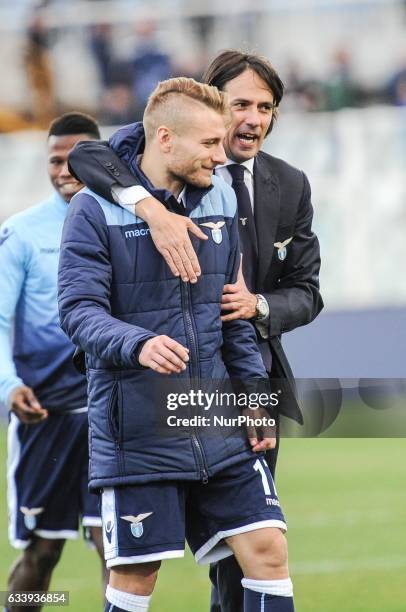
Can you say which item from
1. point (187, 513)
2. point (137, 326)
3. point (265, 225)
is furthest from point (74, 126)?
point (187, 513)

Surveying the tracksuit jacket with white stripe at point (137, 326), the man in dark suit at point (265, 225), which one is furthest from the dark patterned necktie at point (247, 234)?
the tracksuit jacket with white stripe at point (137, 326)

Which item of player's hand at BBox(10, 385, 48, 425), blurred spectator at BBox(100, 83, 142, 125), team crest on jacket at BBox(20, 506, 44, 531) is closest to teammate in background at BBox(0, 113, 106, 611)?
team crest on jacket at BBox(20, 506, 44, 531)

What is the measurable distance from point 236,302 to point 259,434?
15.8 inches

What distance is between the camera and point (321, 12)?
16.4 meters

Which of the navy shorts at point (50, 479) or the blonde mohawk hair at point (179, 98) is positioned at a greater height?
the blonde mohawk hair at point (179, 98)

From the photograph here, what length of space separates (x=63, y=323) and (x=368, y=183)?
12.3 m

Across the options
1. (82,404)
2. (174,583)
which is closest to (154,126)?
(82,404)

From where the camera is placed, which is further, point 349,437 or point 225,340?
point 349,437

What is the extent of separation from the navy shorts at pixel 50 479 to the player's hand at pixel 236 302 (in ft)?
4.97

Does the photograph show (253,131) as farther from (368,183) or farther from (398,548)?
(368,183)

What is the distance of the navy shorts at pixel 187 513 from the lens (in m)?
3.74

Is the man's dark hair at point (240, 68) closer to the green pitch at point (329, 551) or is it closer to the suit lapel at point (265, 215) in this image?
the suit lapel at point (265, 215)

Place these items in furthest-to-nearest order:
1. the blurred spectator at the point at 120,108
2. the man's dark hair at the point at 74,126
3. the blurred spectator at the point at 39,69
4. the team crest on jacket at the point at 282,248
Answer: the blurred spectator at the point at 39,69 < the blurred spectator at the point at 120,108 < the man's dark hair at the point at 74,126 < the team crest on jacket at the point at 282,248

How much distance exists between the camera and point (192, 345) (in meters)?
3.73
